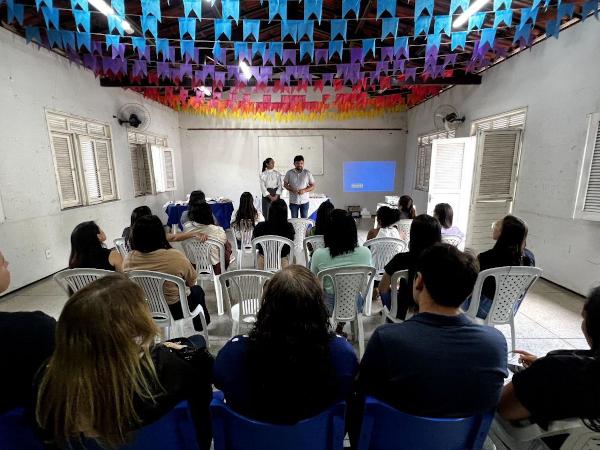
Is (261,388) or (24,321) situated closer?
(261,388)

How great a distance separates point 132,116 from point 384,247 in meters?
5.60

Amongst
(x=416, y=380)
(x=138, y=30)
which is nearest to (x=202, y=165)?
(x=138, y=30)

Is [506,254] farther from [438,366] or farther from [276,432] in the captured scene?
[276,432]

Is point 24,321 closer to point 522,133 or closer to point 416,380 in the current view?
point 416,380

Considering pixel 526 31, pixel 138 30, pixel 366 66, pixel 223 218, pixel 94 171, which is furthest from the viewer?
pixel 223 218

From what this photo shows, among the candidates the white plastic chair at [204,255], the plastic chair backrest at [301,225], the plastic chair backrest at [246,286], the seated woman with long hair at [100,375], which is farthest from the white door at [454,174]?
the seated woman with long hair at [100,375]

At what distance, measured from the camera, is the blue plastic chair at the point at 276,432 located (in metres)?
0.84

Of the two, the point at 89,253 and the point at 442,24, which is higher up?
the point at 442,24

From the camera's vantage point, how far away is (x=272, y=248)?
9.56 feet

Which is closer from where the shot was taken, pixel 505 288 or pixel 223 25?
pixel 505 288

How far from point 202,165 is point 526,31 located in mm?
7587

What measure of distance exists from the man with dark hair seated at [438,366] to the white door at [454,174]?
4763 millimetres

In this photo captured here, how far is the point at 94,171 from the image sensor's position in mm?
4859

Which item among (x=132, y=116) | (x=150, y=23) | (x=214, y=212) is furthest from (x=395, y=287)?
(x=132, y=116)
